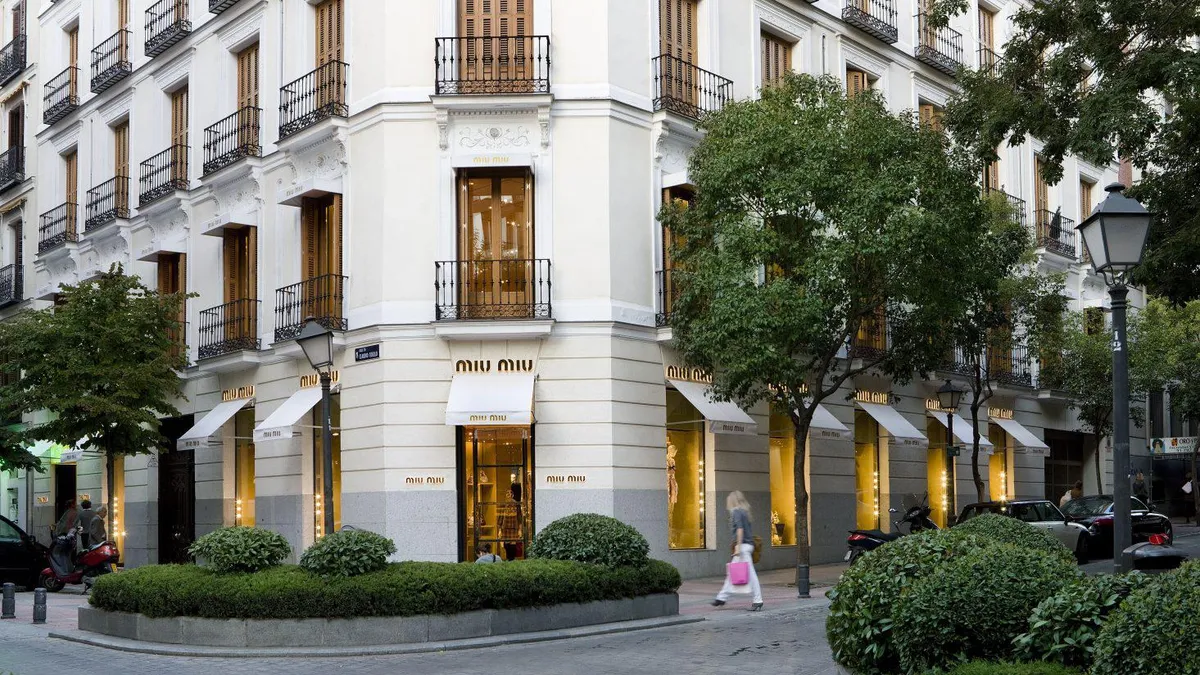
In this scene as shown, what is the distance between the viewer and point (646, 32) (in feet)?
84.2

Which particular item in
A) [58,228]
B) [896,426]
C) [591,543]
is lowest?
[591,543]

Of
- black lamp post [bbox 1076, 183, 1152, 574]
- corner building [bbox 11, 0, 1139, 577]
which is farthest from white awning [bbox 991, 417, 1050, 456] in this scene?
black lamp post [bbox 1076, 183, 1152, 574]

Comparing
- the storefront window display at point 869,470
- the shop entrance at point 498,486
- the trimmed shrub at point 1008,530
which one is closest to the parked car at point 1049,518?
the storefront window display at point 869,470

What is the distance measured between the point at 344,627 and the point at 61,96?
2642 cm

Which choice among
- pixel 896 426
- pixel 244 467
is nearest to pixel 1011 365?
pixel 896 426

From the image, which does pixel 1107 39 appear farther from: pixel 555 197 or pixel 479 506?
pixel 479 506

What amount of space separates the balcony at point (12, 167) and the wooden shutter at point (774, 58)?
2309 cm

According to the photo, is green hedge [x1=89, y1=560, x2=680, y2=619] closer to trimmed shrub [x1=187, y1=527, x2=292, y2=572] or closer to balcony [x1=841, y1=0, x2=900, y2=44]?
trimmed shrub [x1=187, y1=527, x2=292, y2=572]

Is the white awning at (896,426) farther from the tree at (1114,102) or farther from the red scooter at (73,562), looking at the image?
the red scooter at (73,562)

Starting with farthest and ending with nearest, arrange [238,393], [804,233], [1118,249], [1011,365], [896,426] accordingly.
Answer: [1011,365]
[896,426]
[238,393]
[804,233]
[1118,249]

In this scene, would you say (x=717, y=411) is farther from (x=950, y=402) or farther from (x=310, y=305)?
(x=950, y=402)

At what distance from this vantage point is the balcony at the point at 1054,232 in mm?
38562

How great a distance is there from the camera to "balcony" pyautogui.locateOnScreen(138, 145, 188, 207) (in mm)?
30741

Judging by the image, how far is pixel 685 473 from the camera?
26.4 meters
